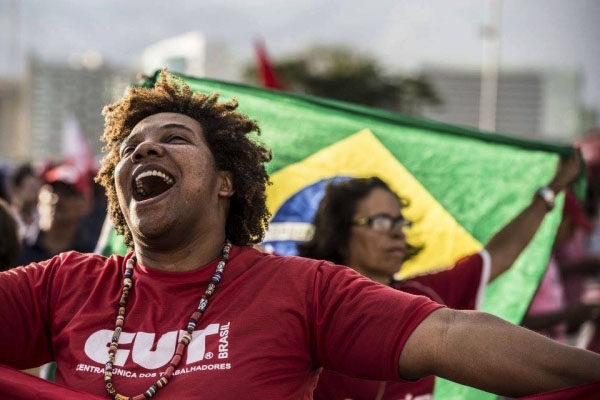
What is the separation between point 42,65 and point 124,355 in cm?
6915

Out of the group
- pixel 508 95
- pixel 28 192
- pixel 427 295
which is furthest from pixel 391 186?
pixel 508 95

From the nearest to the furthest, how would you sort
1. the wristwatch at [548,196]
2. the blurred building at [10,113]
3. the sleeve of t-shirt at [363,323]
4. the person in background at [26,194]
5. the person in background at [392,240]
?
the sleeve of t-shirt at [363,323]
the person in background at [392,240]
the wristwatch at [548,196]
the person in background at [26,194]
the blurred building at [10,113]

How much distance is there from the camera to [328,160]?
4.70 meters

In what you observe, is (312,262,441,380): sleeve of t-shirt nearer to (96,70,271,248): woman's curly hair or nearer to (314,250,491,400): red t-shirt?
(96,70,271,248): woman's curly hair

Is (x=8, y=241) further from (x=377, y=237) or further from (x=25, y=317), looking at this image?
(x=377, y=237)

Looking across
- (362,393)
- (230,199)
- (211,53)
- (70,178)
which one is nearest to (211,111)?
(230,199)

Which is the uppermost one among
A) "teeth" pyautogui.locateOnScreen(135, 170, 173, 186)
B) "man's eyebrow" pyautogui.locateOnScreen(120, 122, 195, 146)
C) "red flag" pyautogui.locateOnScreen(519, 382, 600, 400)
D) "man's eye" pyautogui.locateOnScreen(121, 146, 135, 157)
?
"man's eyebrow" pyautogui.locateOnScreen(120, 122, 195, 146)

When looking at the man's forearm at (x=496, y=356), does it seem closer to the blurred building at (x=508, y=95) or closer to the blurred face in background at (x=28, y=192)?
the blurred face in background at (x=28, y=192)

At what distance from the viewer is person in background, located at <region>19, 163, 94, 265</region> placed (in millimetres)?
6352

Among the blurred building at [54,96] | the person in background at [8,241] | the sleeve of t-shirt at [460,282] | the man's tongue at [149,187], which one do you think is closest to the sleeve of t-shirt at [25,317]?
the man's tongue at [149,187]

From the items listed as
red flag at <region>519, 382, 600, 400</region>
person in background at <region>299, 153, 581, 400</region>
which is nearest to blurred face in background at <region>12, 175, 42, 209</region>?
person in background at <region>299, 153, 581, 400</region>

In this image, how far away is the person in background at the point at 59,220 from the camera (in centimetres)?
635

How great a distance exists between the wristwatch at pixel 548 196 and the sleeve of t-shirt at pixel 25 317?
2.41 m

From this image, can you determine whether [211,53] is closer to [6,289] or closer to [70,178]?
[70,178]
